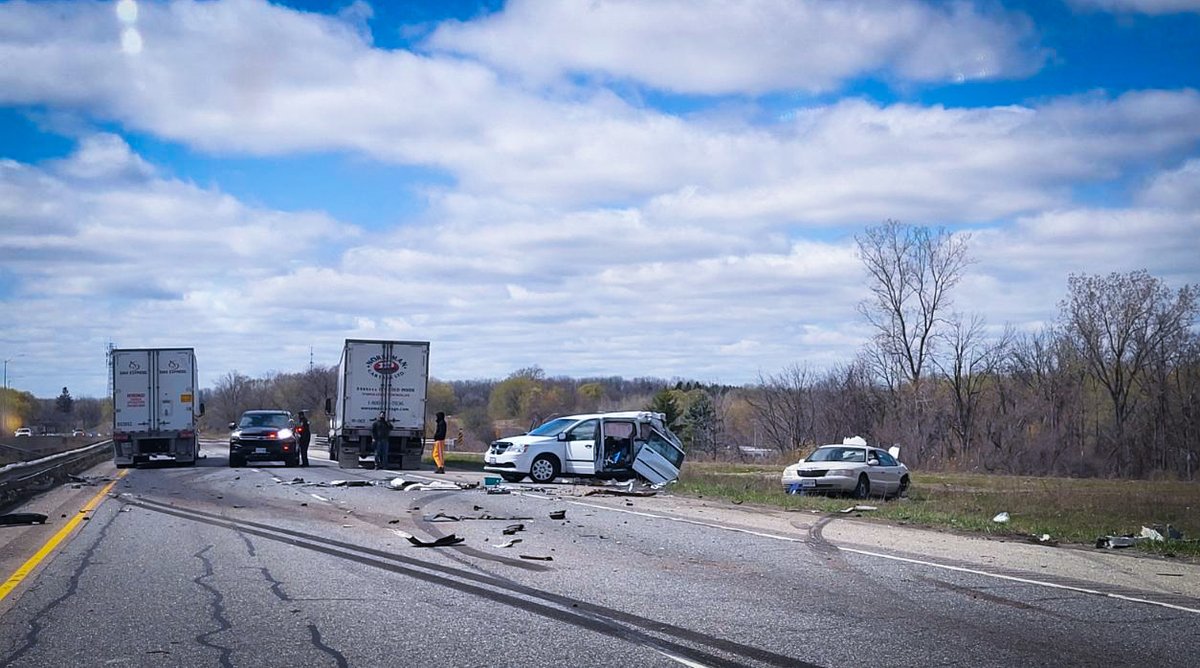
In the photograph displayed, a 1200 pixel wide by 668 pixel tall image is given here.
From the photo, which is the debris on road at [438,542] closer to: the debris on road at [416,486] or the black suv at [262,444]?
the debris on road at [416,486]

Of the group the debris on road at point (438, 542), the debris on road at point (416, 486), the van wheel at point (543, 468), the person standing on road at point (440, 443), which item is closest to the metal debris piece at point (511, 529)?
the debris on road at point (438, 542)

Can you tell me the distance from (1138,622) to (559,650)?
4.81m

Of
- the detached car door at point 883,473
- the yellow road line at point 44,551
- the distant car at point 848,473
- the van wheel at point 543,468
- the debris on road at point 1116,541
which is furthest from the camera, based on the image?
the van wheel at point 543,468

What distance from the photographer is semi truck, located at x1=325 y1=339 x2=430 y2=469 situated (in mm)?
33531

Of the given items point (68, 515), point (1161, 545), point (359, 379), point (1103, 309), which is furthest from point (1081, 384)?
point (68, 515)

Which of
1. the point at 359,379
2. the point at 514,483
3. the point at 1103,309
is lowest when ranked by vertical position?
the point at 514,483

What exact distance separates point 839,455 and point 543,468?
740 centimetres

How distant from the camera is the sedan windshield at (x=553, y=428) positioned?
1104 inches

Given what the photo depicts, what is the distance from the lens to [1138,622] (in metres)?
8.72

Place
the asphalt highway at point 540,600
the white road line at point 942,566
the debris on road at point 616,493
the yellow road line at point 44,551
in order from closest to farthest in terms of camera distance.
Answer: the asphalt highway at point 540,600 → the white road line at point 942,566 → the yellow road line at point 44,551 → the debris on road at point 616,493

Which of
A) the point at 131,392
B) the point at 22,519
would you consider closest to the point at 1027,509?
the point at 22,519

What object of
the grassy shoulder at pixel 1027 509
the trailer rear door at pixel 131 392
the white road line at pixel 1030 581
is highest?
the trailer rear door at pixel 131 392

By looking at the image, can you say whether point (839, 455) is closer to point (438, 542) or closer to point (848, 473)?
point (848, 473)

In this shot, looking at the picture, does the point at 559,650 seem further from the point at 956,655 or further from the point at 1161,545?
the point at 1161,545
